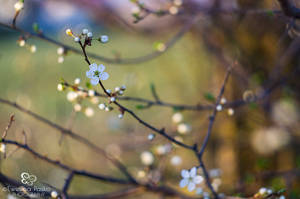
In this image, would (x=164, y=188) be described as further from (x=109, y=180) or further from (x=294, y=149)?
(x=294, y=149)

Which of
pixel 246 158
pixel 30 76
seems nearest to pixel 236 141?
pixel 246 158

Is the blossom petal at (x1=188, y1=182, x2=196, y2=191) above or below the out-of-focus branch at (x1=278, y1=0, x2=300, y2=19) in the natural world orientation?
below

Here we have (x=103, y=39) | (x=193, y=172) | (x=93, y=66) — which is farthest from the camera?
(x=193, y=172)

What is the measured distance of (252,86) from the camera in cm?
246

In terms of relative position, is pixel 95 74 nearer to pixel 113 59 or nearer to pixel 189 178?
pixel 189 178

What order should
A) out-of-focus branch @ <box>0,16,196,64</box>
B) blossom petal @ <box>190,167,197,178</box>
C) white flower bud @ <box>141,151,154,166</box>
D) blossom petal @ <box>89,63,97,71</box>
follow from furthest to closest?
1. white flower bud @ <box>141,151,154,166</box>
2. out-of-focus branch @ <box>0,16,196,64</box>
3. blossom petal @ <box>190,167,197,178</box>
4. blossom petal @ <box>89,63,97,71</box>

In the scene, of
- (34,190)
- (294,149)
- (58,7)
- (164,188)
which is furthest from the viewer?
(58,7)

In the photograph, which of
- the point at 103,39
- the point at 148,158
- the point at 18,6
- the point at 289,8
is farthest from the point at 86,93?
the point at 289,8

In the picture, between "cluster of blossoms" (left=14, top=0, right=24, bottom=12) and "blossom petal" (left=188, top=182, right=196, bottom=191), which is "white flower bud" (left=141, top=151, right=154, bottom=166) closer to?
"blossom petal" (left=188, top=182, right=196, bottom=191)

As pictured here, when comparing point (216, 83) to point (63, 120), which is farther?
point (63, 120)

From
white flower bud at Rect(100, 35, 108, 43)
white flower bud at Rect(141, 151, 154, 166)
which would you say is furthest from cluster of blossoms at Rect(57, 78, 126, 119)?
white flower bud at Rect(141, 151, 154, 166)

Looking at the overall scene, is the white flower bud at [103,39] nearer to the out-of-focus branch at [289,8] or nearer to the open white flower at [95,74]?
the open white flower at [95,74]

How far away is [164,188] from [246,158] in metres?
1.52

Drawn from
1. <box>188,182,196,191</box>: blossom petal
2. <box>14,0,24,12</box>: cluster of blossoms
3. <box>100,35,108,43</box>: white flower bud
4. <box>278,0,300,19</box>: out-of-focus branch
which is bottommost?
<box>188,182,196,191</box>: blossom petal
